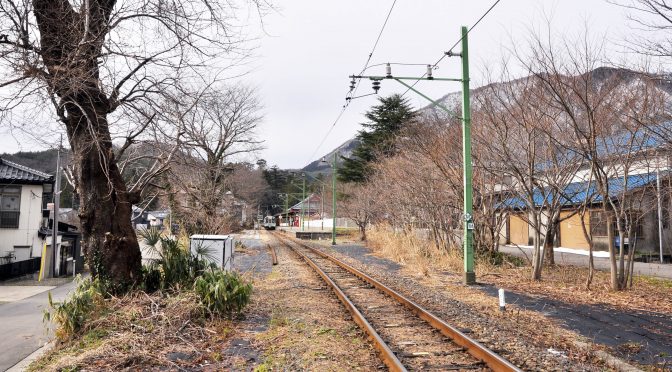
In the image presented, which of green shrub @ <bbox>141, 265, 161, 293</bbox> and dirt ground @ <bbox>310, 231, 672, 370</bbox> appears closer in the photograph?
dirt ground @ <bbox>310, 231, 672, 370</bbox>

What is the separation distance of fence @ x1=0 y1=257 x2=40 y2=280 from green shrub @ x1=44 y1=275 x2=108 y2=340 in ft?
42.1

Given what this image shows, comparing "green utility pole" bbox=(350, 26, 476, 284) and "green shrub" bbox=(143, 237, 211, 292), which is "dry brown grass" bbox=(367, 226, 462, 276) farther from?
"green shrub" bbox=(143, 237, 211, 292)

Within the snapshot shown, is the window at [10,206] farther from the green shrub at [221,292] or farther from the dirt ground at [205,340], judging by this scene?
the green shrub at [221,292]

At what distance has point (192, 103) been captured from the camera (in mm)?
8570

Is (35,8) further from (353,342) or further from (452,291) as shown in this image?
(452,291)

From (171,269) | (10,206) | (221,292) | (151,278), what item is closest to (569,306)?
(221,292)

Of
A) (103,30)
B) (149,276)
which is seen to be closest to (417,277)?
(149,276)

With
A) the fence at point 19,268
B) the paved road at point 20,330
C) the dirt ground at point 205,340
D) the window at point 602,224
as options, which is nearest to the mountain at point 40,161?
the fence at point 19,268

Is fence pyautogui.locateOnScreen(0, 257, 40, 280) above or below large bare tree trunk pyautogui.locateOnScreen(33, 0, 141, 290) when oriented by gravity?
below

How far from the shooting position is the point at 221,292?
26.9ft

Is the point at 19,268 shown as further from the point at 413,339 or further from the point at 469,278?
the point at 413,339

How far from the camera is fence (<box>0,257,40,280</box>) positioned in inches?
708

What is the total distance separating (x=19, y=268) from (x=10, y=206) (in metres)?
3.28

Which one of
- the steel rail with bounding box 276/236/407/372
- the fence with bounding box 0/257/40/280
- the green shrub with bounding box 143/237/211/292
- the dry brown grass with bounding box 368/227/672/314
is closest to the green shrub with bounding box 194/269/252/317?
the green shrub with bounding box 143/237/211/292
